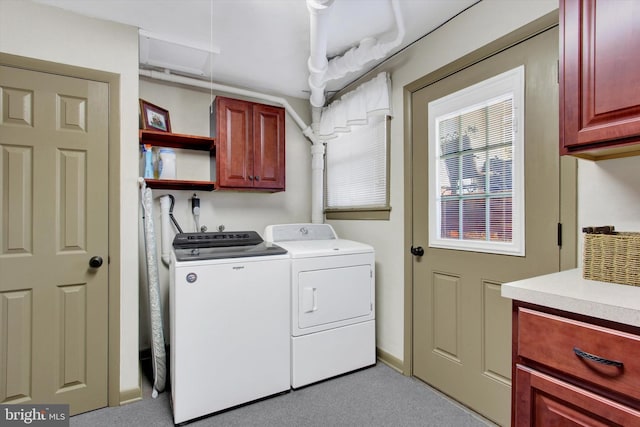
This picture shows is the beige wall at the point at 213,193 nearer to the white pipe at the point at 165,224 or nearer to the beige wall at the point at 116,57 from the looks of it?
the white pipe at the point at 165,224

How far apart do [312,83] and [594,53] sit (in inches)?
72.7

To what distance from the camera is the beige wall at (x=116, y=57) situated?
1.81 m

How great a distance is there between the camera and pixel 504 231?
5.78 ft

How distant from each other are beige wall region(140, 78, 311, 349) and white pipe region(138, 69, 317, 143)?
2.9 inches

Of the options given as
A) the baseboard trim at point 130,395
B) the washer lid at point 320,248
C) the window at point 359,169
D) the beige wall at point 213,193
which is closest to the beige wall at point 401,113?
the window at point 359,169

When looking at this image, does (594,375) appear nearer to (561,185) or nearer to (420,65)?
(561,185)

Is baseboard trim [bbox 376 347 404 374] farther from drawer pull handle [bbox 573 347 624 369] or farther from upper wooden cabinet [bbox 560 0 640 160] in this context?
upper wooden cabinet [bbox 560 0 640 160]

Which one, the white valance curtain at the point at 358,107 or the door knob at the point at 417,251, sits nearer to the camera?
the door knob at the point at 417,251

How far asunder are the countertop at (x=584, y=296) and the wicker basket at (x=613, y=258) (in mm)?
30

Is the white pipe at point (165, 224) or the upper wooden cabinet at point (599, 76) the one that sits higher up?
the upper wooden cabinet at point (599, 76)

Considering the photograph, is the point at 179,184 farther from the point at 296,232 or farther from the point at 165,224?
the point at 296,232

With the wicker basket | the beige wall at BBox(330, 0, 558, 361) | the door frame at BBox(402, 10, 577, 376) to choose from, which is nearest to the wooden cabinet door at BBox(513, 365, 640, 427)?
the wicker basket

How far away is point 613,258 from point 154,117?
2.85 metres

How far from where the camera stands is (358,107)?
262 cm
